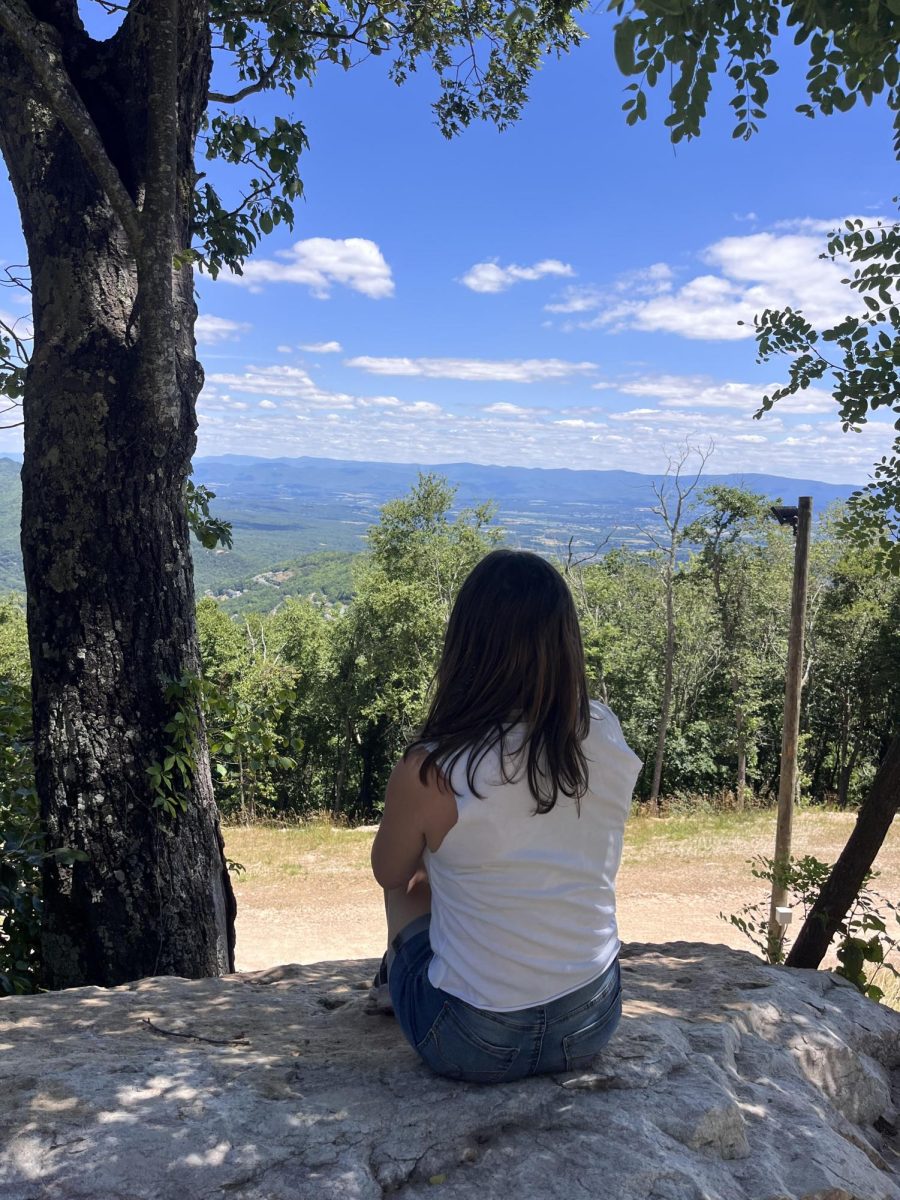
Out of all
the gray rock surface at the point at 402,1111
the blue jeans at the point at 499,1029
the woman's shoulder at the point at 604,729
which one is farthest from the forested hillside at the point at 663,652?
the blue jeans at the point at 499,1029

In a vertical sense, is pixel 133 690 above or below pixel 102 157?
below

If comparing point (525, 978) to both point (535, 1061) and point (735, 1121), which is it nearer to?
point (535, 1061)

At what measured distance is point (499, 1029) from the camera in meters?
2.31

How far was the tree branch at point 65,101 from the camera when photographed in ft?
11.7

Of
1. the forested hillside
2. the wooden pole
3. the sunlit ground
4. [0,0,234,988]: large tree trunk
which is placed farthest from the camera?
the forested hillside

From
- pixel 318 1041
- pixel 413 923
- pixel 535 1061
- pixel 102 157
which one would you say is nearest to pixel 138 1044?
pixel 318 1041

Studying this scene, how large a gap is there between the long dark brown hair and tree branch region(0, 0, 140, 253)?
8.39 feet

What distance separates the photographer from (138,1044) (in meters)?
2.80

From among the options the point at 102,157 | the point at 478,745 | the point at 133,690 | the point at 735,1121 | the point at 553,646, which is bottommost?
the point at 735,1121

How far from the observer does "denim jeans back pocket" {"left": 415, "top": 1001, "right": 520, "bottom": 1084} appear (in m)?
2.31

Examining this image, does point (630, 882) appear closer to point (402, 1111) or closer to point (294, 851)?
point (294, 851)

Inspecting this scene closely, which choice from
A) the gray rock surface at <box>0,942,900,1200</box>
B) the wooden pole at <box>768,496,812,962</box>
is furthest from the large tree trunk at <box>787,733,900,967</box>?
the wooden pole at <box>768,496,812,962</box>

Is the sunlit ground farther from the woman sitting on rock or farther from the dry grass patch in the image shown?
the woman sitting on rock

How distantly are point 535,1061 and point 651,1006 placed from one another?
1131 mm
